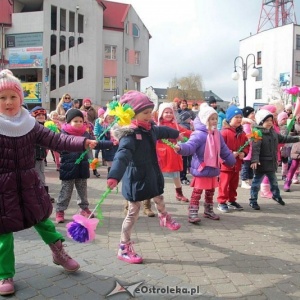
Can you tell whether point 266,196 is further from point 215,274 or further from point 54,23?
point 54,23

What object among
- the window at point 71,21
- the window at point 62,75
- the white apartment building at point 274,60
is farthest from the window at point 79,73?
the white apartment building at point 274,60

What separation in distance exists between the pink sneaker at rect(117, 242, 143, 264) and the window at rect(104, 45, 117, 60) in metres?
37.3

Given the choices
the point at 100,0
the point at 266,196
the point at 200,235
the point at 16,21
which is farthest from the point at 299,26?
the point at 200,235

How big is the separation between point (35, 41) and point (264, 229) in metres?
34.9

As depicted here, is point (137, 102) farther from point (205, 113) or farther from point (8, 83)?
point (205, 113)

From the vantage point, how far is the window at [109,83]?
39781 mm

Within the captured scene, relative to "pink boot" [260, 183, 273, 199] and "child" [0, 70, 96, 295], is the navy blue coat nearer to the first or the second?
"child" [0, 70, 96, 295]

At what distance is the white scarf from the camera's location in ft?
10.9

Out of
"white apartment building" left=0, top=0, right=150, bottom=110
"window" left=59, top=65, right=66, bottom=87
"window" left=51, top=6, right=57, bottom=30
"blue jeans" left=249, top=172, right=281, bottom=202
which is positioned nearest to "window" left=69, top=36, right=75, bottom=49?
"white apartment building" left=0, top=0, right=150, bottom=110

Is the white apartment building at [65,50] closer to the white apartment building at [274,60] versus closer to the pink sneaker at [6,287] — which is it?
the white apartment building at [274,60]

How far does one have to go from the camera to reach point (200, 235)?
521 centimetres

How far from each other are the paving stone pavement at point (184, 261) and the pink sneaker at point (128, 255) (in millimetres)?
89

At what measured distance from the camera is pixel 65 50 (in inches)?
1464

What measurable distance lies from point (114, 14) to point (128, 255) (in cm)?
4013
